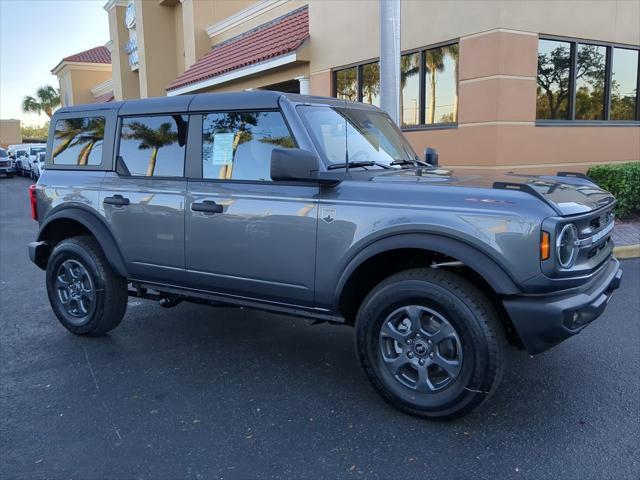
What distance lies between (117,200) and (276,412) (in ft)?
7.18

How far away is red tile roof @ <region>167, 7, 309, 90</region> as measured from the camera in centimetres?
1348

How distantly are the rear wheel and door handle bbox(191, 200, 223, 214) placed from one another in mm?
1208

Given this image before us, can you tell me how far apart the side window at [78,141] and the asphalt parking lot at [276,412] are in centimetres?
159

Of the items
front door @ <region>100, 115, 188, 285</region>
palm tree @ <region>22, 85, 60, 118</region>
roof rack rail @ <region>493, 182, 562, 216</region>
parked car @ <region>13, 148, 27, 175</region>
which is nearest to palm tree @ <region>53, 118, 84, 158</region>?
front door @ <region>100, 115, 188, 285</region>

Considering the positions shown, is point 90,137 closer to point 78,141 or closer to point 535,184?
point 78,141

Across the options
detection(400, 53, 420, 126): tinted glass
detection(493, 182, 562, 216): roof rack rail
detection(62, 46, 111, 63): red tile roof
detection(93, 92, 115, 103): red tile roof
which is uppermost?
detection(62, 46, 111, 63): red tile roof

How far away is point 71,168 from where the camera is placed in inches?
201

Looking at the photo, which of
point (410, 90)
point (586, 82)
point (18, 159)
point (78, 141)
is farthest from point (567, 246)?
point (18, 159)

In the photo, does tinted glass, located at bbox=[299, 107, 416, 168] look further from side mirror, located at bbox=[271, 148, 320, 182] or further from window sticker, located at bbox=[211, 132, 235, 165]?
window sticker, located at bbox=[211, 132, 235, 165]

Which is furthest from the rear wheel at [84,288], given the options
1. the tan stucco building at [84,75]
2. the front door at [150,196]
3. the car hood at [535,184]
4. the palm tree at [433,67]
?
the tan stucco building at [84,75]

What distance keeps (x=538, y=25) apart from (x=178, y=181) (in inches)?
289

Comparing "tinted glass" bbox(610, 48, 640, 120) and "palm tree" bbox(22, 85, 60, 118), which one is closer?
"tinted glass" bbox(610, 48, 640, 120)

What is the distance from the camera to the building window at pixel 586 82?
31.9ft

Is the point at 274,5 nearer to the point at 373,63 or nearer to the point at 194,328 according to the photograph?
the point at 373,63
